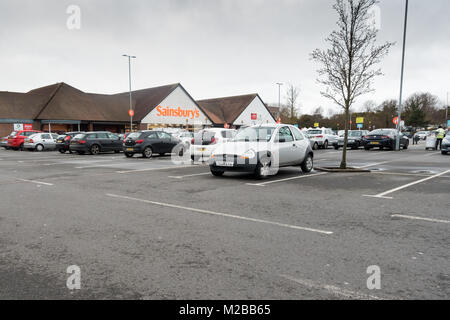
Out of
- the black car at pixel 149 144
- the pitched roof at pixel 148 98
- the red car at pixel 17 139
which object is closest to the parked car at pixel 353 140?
the black car at pixel 149 144

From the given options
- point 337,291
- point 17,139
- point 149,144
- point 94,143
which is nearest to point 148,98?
point 17,139

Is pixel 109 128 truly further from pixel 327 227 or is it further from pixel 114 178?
pixel 327 227

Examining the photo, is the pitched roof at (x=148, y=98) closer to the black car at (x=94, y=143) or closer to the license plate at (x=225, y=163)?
the black car at (x=94, y=143)

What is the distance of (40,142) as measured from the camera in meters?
29.1

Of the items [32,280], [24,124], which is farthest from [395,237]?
[24,124]

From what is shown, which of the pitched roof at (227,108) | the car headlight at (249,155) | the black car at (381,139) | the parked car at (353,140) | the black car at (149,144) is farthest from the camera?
the pitched roof at (227,108)

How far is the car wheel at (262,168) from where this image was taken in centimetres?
1048

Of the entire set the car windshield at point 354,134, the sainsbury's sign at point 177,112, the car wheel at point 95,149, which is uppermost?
the sainsbury's sign at point 177,112

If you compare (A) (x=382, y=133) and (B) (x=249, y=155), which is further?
(A) (x=382, y=133)

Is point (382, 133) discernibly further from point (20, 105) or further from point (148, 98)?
point (20, 105)

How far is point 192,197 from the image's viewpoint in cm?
779

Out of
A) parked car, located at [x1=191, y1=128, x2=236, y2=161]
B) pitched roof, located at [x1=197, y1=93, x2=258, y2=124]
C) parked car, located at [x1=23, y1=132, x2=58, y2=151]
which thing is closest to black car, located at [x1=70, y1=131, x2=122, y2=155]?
parked car, located at [x1=23, y1=132, x2=58, y2=151]

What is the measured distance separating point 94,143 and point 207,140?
11.3m
